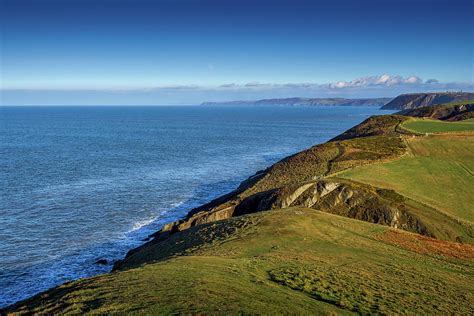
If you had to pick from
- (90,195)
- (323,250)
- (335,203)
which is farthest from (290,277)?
(90,195)

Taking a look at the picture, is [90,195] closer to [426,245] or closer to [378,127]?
[426,245]

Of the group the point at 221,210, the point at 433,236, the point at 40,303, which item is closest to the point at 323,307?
the point at 40,303

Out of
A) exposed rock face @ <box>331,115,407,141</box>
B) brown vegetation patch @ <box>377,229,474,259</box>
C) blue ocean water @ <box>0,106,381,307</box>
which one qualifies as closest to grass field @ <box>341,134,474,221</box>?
brown vegetation patch @ <box>377,229,474,259</box>

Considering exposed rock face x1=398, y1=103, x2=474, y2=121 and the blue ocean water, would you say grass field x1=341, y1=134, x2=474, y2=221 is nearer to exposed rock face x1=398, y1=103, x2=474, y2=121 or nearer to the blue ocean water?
the blue ocean water

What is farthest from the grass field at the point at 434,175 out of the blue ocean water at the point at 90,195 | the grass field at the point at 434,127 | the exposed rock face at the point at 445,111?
the exposed rock face at the point at 445,111

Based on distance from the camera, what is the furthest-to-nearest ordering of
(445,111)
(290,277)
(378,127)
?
(445,111) < (378,127) < (290,277)

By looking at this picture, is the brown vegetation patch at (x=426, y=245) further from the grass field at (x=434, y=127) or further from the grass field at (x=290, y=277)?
the grass field at (x=434, y=127)
